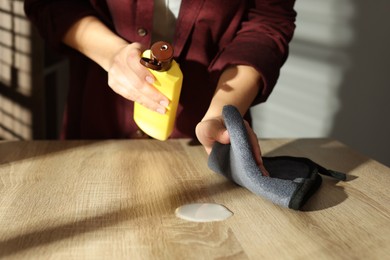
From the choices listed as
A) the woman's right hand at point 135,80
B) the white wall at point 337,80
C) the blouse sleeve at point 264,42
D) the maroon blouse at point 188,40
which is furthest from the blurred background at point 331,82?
the woman's right hand at point 135,80

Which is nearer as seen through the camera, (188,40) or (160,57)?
(160,57)

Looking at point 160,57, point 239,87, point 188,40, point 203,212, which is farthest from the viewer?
point 188,40

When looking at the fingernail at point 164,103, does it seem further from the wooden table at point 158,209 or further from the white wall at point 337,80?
the white wall at point 337,80

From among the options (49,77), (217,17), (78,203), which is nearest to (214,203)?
(78,203)

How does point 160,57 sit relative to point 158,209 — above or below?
above

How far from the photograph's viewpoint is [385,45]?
2008 mm

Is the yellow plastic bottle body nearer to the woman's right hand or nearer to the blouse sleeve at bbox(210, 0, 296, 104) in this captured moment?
the woman's right hand

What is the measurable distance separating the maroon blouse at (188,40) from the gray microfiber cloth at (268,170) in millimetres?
211

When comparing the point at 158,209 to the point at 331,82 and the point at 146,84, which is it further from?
the point at 331,82

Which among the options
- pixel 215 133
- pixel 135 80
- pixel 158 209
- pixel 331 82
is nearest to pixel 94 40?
pixel 135 80

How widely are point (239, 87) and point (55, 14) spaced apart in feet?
1.25

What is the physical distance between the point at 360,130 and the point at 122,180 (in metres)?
1.51

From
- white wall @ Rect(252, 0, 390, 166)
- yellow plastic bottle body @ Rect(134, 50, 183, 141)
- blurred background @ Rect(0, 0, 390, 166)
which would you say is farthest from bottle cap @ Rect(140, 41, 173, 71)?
white wall @ Rect(252, 0, 390, 166)

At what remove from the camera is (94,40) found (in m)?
0.99
